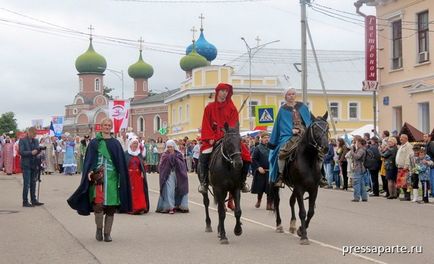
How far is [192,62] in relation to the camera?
Answer: 75.8m

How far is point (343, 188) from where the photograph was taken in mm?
23750

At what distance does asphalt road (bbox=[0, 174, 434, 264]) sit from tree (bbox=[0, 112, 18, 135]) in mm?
116324

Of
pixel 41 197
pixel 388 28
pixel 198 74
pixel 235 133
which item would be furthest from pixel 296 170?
pixel 198 74

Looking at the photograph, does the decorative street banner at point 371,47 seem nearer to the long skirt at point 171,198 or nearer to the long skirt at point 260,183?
the long skirt at point 260,183

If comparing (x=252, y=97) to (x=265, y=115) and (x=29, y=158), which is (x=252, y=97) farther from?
(x=29, y=158)

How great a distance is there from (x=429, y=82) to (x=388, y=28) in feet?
13.3

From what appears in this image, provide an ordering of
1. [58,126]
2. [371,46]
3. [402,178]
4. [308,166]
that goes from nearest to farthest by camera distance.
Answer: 1. [308,166]
2. [402,178]
3. [371,46]
4. [58,126]

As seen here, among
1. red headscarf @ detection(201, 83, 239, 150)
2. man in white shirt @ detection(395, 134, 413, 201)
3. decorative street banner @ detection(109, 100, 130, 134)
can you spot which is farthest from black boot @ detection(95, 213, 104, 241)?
decorative street banner @ detection(109, 100, 130, 134)

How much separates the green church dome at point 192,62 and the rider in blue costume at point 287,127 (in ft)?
210

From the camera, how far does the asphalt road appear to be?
365 inches

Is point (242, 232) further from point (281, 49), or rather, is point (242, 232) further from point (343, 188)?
point (281, 49)

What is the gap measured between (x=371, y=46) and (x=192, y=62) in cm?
4628

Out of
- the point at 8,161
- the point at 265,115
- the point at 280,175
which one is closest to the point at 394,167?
the point at 265,115

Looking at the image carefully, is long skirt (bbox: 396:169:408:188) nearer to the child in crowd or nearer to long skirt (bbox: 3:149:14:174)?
the child in crowd
